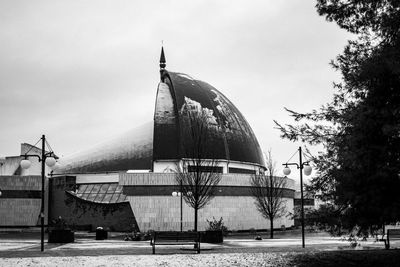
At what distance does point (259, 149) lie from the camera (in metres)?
54.0

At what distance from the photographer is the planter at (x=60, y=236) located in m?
26.3

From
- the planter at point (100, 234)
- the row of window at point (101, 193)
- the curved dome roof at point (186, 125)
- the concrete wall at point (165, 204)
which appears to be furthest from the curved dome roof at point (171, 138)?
the planter at point (100, 234)

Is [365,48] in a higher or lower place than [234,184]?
higher

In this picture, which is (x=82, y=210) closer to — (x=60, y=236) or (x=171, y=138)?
(x=171, y=138)

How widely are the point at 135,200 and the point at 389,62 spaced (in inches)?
1286

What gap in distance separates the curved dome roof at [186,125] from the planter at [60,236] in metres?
18.7

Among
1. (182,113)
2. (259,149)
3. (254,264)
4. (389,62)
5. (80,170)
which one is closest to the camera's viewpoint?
(389,62)

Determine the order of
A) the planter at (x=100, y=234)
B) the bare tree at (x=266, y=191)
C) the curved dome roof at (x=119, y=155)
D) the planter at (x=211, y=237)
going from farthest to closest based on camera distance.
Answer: the curved dome roof at (x=119, y=155), the bare tree at (x=266, y=191), the planter at (x=100, y=234), the planter at (x=211, y=237)

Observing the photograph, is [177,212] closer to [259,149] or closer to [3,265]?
[259,149]

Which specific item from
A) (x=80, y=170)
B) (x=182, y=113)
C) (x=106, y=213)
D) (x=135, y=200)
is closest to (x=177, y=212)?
(x=135, y=200)

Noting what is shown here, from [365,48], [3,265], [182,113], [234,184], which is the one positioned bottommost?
[3,265]

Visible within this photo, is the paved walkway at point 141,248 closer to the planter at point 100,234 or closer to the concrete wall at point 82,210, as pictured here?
the planter at point 100,234

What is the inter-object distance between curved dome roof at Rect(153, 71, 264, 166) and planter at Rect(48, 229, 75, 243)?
1867 cm

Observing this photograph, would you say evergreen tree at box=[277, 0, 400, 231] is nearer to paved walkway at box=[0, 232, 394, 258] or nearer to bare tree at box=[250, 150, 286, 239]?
paved walkway at box=[0, 232, 394, 258]
